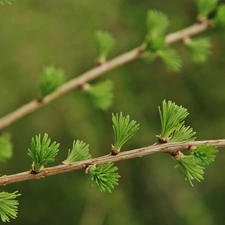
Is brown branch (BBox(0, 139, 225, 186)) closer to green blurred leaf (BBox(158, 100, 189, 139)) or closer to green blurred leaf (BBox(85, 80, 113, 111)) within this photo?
green blurred leaf (BBox(158, 100, 189, 139))

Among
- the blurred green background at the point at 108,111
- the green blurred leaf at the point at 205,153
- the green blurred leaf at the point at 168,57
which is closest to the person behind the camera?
the green blurred leaf at the point at 205,153

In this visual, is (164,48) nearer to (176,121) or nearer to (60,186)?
(176,121)

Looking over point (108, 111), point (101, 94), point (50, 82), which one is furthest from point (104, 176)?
point (108, 111)

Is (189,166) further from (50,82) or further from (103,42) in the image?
(103,42)

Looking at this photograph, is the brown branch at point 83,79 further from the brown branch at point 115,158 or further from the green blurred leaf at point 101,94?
the brown branch at point 115,158

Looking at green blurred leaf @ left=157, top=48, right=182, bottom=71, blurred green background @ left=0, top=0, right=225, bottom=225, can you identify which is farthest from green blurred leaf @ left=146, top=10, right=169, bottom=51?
blurred green background @ left=0, top=0, right=225, bottom=225

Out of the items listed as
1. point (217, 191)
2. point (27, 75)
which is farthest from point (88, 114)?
point (217, 191)

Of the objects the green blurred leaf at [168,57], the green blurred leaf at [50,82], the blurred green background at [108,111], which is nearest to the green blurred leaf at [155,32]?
the green blurred leaf at [168,57]
